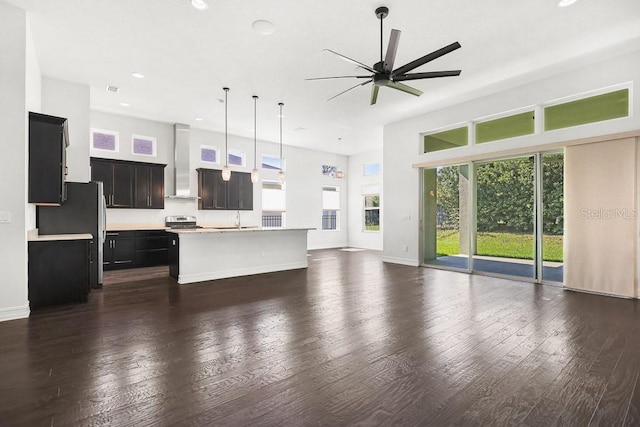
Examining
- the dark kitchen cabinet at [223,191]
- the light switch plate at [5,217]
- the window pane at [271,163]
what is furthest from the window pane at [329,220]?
the light switch plate at [5,217]

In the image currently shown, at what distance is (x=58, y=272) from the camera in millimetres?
4125

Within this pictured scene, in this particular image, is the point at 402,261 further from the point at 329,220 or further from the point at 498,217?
the point at 329,220

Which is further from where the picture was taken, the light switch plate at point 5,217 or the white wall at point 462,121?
the white wall at point 462,121

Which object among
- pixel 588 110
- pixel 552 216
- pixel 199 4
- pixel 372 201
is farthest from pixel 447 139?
pixel 199 4

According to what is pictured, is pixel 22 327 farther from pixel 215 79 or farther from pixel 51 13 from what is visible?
pixel 215 79

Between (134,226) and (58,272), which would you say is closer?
(58,272)

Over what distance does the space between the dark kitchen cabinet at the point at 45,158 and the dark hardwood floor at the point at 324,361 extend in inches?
56.0

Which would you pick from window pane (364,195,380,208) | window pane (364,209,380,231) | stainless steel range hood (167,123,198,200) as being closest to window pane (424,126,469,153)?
window pane (364,195,380,208)

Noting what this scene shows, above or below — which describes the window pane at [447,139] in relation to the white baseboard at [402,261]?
above

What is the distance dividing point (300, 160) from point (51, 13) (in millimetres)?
7500

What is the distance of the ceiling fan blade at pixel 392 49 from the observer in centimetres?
312

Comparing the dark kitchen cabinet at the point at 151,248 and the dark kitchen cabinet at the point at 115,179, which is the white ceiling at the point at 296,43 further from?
the dark kitchen cabinet at the point at 151,248

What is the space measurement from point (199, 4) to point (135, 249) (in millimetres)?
5452

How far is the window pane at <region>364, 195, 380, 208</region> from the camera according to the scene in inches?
441
